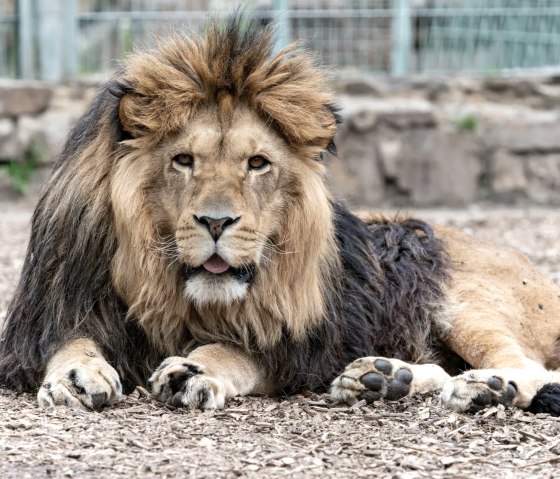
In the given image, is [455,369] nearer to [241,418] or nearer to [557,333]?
[557,333]

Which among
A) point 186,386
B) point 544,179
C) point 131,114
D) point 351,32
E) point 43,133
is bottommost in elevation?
point 544,179

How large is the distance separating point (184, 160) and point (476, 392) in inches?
53.0

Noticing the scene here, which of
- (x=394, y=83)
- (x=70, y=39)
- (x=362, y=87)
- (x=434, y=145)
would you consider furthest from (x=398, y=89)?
(x=70, y=39)

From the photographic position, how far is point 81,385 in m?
3.88

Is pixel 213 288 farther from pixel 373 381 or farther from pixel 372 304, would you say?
pixel 372 304

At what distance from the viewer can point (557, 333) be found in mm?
4984

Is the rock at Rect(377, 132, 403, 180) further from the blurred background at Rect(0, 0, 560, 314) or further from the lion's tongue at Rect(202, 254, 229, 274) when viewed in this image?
the lion's tongue at Rect(202, 254, 229, 274)

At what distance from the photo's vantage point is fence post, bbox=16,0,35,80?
9766 millimetres

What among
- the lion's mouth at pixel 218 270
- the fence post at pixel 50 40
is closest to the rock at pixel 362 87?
the fence post at pixel 50 40

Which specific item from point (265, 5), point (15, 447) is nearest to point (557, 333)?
point (15, 447)

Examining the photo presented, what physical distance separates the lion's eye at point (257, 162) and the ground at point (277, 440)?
85 cm

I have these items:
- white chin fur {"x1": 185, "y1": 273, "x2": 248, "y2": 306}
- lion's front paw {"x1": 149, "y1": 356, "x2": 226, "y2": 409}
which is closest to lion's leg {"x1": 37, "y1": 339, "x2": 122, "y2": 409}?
lion's front paw {"x1": 149, "y1": 356, "x2": 226, "y2": 409}

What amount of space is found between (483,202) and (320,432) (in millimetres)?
6590

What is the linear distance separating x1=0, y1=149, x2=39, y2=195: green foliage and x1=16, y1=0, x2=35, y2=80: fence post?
0.74 metres
